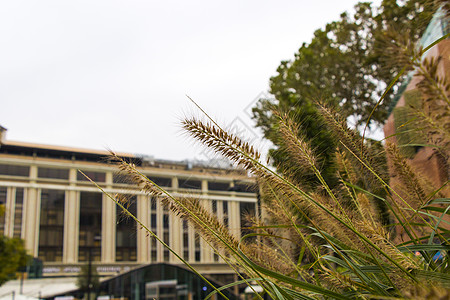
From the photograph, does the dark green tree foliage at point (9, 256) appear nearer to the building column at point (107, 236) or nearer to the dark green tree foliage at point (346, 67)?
the dark green tree foliage at point (346, 67)

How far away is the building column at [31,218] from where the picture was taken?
43562mm

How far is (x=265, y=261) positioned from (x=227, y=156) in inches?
18.6

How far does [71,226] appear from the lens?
45938 millimetres

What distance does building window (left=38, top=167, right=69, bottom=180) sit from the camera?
46.3 metres

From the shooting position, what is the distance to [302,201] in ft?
4.54

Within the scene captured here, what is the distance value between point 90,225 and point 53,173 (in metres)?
6.37

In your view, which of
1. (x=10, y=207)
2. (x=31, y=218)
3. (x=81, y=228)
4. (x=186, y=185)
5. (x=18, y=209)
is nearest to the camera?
(x=186, y=185)

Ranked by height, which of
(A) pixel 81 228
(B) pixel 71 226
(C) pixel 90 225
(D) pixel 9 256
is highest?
(C) pixel 90 225

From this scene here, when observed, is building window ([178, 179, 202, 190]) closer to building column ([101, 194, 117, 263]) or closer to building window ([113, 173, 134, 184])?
building window ([113, 173, 134, 184])

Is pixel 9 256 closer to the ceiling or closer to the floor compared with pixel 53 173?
closer to the floor

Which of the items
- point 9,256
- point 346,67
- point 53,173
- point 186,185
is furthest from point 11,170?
point 186,185

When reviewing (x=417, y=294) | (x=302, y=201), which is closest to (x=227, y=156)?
(x=302, y=201)

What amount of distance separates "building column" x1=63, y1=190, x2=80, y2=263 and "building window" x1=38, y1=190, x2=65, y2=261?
471 mm

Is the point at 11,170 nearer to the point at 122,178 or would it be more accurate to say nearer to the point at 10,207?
the point at 10,207
